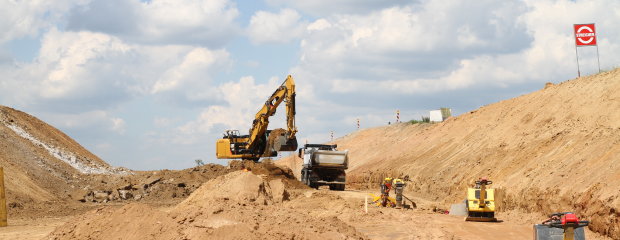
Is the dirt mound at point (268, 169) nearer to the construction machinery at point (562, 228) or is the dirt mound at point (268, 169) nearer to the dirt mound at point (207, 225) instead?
the dirt mound at point (207, 225)

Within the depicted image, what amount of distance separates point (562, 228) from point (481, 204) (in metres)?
13.1

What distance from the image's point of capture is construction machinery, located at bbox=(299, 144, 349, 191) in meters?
38.0

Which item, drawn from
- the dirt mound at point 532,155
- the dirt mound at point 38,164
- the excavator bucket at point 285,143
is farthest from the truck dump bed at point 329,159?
the dirt mound at point 38,164

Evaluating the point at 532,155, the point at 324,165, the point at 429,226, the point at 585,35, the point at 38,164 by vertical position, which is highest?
the point at 585,35

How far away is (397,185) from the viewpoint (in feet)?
90.6

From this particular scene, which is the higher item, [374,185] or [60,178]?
[374,185]

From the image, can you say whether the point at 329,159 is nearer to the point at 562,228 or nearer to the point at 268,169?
the point at 268,169

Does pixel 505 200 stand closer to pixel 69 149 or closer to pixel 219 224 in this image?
pixel 219 224

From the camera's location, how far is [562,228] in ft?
32.7

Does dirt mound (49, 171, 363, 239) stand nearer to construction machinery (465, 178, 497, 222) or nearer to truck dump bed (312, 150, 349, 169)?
construction machinery (465, 178, 497, 222)

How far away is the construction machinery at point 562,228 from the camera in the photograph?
9.83 metres

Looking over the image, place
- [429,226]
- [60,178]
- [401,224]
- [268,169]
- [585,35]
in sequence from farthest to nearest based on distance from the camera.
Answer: [268,169] < [585,35] < [60,178] < [401,224] < [429,226]

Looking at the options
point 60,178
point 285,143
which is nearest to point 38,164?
point 60,178

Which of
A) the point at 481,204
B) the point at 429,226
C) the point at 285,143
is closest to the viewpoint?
the point at 429,226
